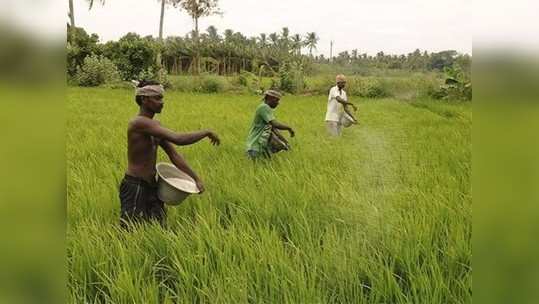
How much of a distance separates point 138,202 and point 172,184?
181mm

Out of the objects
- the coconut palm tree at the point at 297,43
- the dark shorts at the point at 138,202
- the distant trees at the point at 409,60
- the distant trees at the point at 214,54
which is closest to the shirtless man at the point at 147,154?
the dark shorts at the point at 138,202

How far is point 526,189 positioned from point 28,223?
1.05 metres

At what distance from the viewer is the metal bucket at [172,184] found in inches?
74.2

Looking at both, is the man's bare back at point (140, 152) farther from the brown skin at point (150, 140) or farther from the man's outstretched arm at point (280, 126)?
the man's outstretched arm at point (280, 126)

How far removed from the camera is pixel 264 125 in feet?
6.87

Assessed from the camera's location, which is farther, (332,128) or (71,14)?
(332,128)

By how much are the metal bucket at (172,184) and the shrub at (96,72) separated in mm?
384

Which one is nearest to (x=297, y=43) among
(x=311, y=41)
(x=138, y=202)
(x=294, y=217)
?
(x=311, y=41)

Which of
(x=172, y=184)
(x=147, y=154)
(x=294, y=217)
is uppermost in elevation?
(x=147, y=154)

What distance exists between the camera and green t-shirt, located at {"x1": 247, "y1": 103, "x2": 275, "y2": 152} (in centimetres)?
206

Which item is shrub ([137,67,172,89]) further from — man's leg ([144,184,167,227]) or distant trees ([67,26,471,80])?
man's leg ([144,184,167,227])

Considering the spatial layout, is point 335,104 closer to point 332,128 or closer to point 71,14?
point 332,128

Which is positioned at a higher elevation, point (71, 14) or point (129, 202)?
point (71, 14)

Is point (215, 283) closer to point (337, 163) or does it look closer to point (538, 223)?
point (337, 163)
